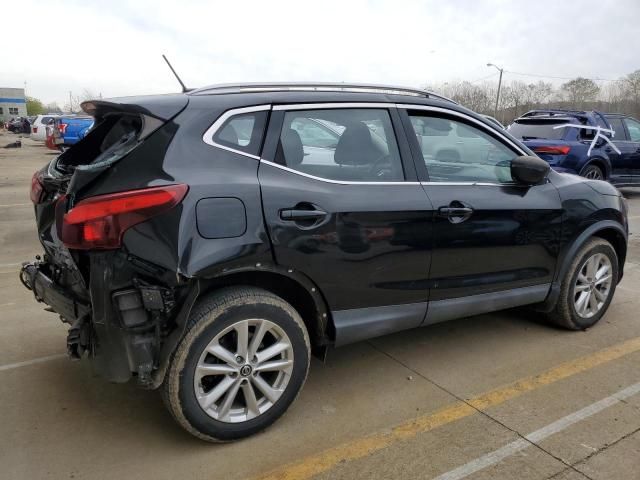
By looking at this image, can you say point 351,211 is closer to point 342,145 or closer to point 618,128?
point 342,145

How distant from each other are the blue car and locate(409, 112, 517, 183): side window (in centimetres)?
668

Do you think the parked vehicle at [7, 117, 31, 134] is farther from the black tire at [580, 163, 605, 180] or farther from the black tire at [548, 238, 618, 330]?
the black tire at [548, 238, 618, 330]

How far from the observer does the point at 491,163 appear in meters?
3.74

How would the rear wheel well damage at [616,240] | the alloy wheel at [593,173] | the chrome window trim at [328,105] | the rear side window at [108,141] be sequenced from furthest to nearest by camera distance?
the alloy wheel at [593,173] → the rear wheel well damage at [616,240] → the chrome window trim at [328,105] → the rear side window at [108,141]

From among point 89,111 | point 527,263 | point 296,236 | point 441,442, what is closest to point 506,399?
point 441,442

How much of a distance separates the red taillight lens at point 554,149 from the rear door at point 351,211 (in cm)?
770

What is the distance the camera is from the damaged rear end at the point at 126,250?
7.97 ft

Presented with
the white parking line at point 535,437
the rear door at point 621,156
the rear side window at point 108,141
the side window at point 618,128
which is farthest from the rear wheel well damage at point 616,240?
the side window at point 618,128

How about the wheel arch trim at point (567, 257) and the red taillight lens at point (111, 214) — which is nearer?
the red taillight lens at point (111, 214)

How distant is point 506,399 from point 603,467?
0.70 m

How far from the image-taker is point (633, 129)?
1200cm

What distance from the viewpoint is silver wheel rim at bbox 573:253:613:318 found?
4219 millimetres

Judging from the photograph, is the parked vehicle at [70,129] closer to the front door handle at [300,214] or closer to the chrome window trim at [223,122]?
the chrome window trim at [223,122]

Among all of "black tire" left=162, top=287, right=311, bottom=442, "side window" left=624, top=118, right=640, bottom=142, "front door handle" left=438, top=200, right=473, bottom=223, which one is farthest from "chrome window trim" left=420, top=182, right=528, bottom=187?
"side window" left=624, top=118, right=640, bottom=142
